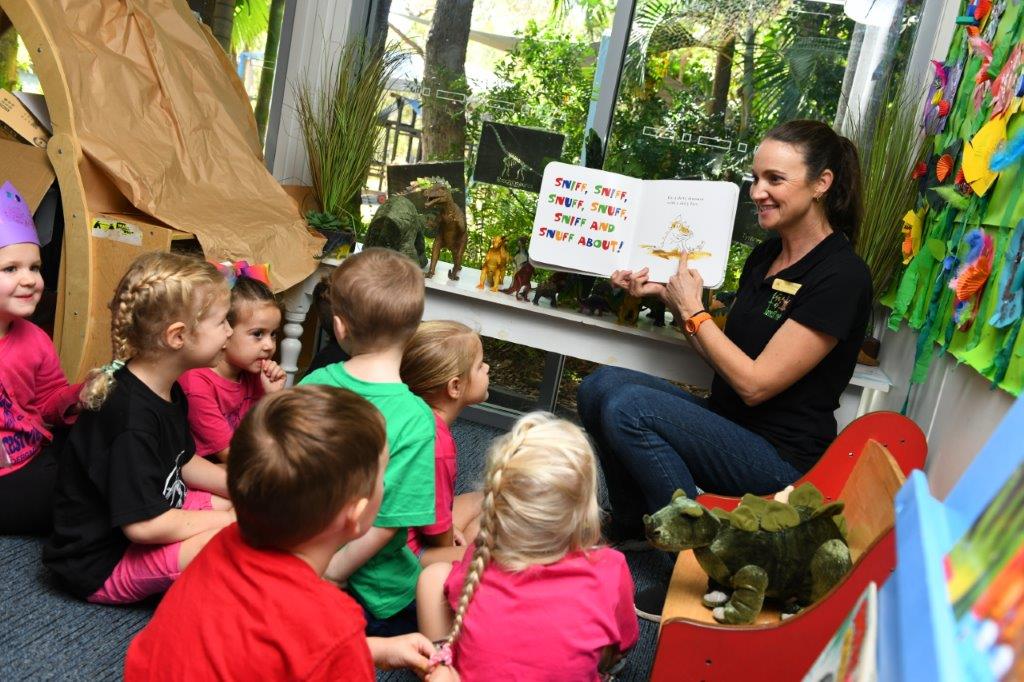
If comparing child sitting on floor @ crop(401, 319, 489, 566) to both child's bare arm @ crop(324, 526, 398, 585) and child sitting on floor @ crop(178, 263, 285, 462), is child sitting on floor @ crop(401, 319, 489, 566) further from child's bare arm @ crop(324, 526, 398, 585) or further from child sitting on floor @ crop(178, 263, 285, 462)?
child sitting on floor @ crop(178, 263, 285, 462)

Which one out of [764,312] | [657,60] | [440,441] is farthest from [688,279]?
[657,60]

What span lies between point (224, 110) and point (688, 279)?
1.72 meters

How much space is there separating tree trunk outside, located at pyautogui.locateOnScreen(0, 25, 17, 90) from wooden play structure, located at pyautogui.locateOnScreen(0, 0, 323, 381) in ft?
2.37

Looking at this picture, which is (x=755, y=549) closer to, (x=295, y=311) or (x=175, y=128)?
(x=295, y=311)

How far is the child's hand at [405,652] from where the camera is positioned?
1.32 metres

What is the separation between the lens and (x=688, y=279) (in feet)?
7.52

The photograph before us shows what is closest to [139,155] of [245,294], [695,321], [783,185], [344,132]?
[245,294]

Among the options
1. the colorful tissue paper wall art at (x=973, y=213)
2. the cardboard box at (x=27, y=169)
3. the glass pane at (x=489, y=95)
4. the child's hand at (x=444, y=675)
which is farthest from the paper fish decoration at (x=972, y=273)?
the cardboard box at (x=27, y=169)

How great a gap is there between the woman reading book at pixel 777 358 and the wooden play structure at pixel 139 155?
1.30m

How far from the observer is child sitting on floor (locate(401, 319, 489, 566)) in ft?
5.85

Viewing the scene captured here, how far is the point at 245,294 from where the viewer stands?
223 centimetres

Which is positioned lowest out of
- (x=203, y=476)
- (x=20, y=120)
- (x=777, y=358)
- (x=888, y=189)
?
(x=203, y=476)

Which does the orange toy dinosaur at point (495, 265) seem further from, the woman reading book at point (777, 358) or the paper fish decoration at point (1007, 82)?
the paper fish decoration at point (1007, 82)

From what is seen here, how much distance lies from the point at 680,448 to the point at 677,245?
2.08ft
